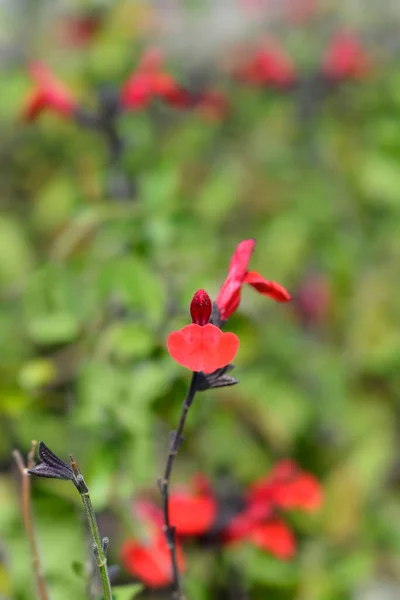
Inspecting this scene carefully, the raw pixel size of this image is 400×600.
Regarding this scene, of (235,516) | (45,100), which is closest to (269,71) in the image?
(45,100)

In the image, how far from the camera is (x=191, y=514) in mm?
988

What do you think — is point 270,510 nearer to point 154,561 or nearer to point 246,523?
point 246,523

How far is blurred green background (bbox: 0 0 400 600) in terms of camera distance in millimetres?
1018

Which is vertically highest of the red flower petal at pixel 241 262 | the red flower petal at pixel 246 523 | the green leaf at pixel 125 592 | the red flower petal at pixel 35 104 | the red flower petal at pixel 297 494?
the red flower petal at pixel 35 104

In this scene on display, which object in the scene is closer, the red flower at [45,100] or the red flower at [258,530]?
the red flower at [258,530]

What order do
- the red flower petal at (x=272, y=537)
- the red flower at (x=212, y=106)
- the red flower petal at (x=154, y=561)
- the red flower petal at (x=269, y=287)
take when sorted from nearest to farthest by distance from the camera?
the red flower petal at (x=269, y=287) < the red flower petal at (x=154, y=561) < the red flower petal at (x=272, y=537) < the red flower at (x=212, y=106)

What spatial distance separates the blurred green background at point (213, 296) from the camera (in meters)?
1.02

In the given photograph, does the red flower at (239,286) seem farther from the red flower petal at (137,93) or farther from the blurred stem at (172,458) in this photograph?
the red flower petal at (137,93)

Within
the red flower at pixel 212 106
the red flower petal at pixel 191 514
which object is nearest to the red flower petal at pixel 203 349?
the red flower petal at pixel 191 514

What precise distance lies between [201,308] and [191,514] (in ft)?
1.57

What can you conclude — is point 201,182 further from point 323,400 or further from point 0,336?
point 0,336

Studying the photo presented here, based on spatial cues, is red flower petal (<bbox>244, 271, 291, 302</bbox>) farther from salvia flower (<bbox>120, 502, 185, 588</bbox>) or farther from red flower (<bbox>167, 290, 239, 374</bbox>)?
salvia flower (<bbox>120, 502, 185, 588</bbox>)

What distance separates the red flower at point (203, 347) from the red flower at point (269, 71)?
4.71ft

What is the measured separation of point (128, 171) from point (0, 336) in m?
0.36
